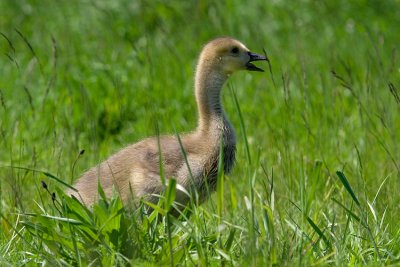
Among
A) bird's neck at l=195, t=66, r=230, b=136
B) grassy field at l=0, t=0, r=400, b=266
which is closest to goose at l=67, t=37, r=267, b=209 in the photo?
bird's neck at l=195, t=66, r=230, b=136

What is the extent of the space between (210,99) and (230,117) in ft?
5.54

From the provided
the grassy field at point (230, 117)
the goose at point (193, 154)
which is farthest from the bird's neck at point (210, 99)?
the grassy field at point (230, 117)

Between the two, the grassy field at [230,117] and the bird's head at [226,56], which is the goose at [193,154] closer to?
the bird's head at [226,56]

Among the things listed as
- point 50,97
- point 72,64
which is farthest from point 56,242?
point 72,64

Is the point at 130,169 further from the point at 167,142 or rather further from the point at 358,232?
the point at 358,232

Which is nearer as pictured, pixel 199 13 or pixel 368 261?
pixel 368 261

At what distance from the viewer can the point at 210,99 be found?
5453 mm

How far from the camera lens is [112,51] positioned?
8445 mm

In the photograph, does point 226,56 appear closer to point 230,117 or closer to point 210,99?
point 210,99

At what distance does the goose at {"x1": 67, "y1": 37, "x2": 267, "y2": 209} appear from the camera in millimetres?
4973

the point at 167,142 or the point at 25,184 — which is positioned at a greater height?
the point at 167,142

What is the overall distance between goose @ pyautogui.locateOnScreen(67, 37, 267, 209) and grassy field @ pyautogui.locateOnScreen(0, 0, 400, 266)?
15 cm

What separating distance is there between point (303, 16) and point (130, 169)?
4.88m

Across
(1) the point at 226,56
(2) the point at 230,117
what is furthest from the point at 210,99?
(2) the point at 230,117
